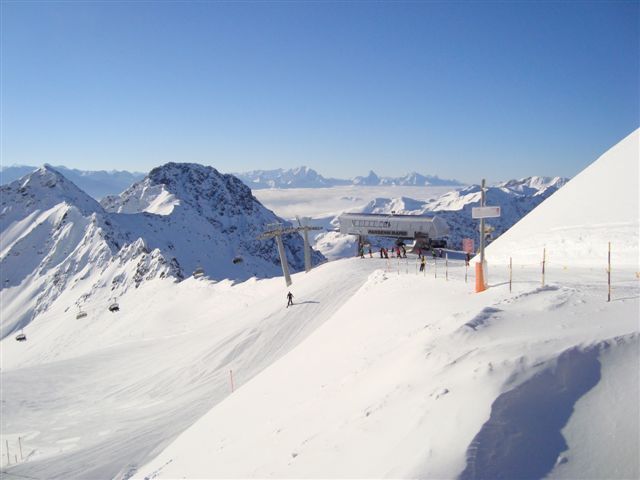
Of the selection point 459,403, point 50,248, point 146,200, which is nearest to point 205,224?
point 50,248

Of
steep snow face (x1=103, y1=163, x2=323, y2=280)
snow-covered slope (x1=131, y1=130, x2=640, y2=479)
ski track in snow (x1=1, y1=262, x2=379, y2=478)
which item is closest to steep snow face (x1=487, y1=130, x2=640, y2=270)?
snow-covered slope (x1=131, y1=130, x2=640, y2=479)

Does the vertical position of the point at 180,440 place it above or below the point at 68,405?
above

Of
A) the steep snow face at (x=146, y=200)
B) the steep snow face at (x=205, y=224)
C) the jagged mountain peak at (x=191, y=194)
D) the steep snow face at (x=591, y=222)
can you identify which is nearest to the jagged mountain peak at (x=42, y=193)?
the steep snow face at (x=146, y=200)

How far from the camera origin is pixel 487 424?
24.0 ft

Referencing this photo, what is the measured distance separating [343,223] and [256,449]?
42798 mm

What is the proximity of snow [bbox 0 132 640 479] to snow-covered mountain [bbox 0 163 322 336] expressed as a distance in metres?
47.4

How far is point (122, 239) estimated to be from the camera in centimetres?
12238

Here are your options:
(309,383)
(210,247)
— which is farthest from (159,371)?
(210,247)

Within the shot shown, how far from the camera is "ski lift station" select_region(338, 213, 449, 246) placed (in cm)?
4950

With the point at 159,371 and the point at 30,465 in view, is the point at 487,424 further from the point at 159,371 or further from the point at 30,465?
the point at 159,371

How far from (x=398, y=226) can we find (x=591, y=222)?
85.2 ft

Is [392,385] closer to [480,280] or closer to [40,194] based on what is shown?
[480,280]

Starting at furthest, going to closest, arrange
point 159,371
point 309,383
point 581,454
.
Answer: point 159,371
point 309,383
point 581,454

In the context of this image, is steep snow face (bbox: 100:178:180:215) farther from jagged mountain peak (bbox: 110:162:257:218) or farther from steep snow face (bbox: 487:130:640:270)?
steep snow face (bbox: 487:130:640:270)
